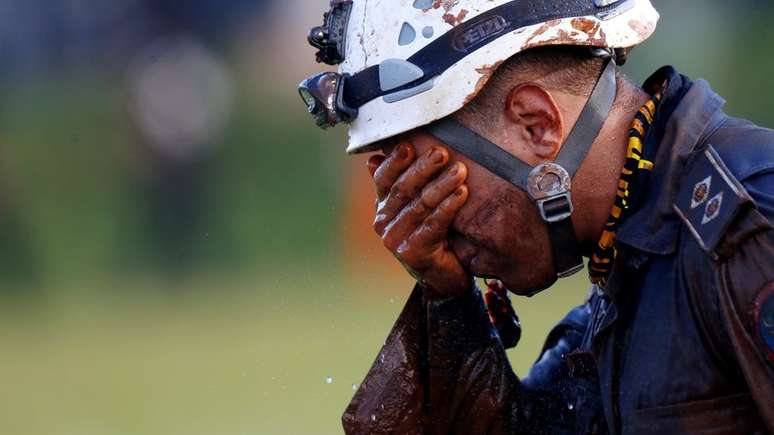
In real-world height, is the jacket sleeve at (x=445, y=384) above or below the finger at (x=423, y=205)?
below

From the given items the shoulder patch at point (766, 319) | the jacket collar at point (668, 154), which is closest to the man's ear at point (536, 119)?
the jacket collar at point (668, 154)

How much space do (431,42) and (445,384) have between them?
1.03 meters

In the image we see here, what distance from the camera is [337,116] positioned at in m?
3.17

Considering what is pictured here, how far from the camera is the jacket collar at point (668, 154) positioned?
2824mm

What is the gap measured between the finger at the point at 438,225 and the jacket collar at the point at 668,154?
0.40m

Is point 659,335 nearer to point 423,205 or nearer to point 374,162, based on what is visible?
point 423,205

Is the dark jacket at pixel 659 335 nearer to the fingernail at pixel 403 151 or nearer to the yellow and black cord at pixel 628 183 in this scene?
the yellow and black cord at pixel 628 183

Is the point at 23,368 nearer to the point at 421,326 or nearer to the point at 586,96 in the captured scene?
the point at 421,326

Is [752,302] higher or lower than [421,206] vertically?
lower

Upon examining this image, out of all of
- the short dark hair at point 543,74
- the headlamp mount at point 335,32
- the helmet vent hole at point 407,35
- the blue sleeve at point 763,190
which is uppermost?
the headlamp mount at point 335,32

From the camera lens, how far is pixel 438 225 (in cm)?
308

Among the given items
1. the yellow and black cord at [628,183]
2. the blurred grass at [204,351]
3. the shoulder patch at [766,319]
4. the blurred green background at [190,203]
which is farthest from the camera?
the blurred green background at [190,203]

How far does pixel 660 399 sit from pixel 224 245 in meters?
7.16

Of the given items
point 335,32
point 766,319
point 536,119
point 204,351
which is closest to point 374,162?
point 335,32
